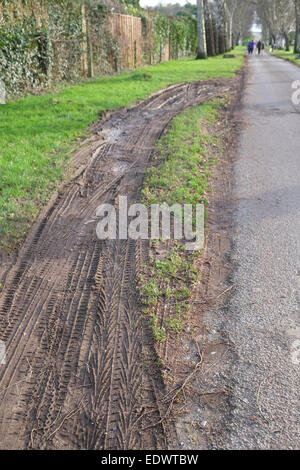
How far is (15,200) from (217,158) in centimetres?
386

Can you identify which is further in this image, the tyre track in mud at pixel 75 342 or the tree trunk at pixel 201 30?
the tree trunk at pixel 201 30

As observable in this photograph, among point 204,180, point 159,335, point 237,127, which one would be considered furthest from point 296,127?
point 159,335

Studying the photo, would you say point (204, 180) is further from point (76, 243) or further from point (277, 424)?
point (277, 424)

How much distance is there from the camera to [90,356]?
2.94 meters

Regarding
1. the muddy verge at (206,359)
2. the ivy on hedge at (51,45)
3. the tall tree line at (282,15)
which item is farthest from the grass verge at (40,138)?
the tall tree line at (282,15)

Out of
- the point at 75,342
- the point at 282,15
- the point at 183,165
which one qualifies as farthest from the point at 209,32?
the point at 75,342

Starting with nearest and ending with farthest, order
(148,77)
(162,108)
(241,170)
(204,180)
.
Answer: (204,180)
(241,170)
(162,108)
(148,77)

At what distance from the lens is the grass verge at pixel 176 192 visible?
11.1ft

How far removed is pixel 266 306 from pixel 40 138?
582 cm

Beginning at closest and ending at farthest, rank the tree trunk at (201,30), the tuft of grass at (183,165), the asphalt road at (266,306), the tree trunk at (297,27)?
the asphalt road at (266,306), the tuft of grass at (183,165), the tree trunk at (201,30), the tree trunk at (297,27)
